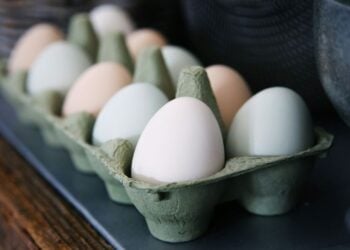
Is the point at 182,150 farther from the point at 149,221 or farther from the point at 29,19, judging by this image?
the point at 29,19

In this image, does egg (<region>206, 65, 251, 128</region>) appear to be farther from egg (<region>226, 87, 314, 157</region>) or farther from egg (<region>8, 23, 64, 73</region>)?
egg (<region>8, 23, 64, 73</region>)

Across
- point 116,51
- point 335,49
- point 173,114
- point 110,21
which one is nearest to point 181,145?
point 173,114

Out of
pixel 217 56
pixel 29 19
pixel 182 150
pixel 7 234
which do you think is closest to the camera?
pixel 182 150

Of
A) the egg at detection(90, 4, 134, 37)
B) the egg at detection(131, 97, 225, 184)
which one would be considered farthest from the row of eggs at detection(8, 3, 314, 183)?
the egg at detection(90, 4, 134, 37)

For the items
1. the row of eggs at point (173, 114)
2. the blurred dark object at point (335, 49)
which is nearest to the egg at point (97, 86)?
the row of eggs at point (173, 114)

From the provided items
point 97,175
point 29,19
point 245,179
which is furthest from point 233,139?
point 29,19
